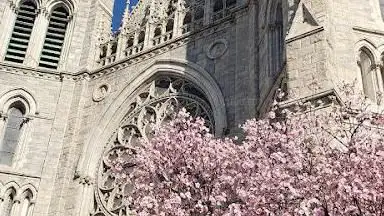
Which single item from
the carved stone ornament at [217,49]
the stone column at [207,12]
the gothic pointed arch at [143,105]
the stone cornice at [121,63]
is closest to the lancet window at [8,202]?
the gothic pointed arch at [143,105]

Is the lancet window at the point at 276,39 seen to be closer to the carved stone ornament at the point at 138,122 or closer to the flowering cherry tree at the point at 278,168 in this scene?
the carved stone ornament at the point at 138,122

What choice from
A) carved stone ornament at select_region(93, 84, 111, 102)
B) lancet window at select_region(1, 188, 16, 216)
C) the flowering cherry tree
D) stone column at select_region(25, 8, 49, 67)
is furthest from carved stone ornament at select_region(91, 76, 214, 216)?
the flowering cherry tree

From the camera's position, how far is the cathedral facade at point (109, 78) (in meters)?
13.2

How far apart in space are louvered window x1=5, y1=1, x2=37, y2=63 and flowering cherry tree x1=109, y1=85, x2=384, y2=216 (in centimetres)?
986

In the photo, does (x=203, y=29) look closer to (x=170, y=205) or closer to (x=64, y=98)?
(x=64, y=98)

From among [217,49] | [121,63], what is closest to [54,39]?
[121,63]

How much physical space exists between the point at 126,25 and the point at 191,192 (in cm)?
1102

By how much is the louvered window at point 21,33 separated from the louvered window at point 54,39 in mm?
566

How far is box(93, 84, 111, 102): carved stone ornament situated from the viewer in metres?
16.8

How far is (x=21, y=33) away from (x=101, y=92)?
3906mm

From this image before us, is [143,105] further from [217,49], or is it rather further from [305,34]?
[305,34]

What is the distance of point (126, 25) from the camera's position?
18719 millimetres

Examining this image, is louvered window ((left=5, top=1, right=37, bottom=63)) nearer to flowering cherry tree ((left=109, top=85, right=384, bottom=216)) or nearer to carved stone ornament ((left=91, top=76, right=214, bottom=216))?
carved stone ornament ((left=91, top=76, right=214, bottom=216))

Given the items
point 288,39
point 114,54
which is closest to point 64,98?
point 114,54
